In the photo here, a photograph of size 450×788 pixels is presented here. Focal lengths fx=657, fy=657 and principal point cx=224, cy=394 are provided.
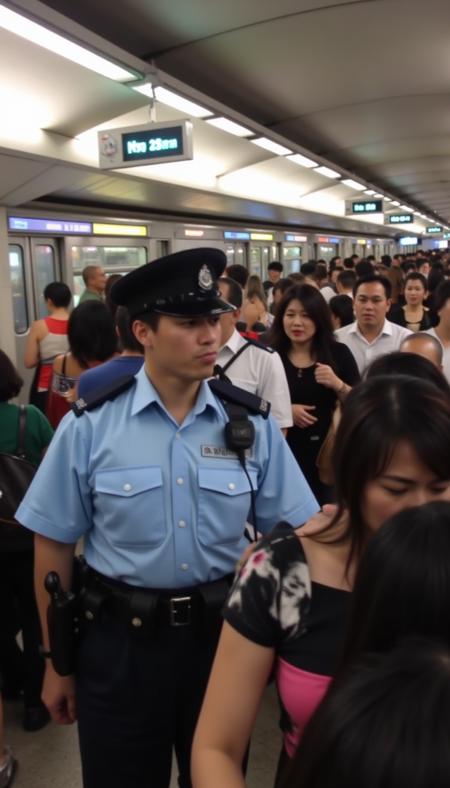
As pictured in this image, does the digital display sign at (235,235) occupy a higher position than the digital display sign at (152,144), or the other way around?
the digital display sign at (152,144)

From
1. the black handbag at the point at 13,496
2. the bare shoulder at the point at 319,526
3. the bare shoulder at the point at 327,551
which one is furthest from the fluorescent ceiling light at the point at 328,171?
the bare shoulder at the point at 327,551

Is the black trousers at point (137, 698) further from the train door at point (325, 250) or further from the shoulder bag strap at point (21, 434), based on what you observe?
the train door at point (325, 250)

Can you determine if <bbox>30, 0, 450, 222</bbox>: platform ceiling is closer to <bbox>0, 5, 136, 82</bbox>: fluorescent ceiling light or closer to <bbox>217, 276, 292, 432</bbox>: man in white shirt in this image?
<bbox>0, 5, 136, 82</bbox>: fluorescent ceiling light

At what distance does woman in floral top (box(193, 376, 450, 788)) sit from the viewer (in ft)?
3.91

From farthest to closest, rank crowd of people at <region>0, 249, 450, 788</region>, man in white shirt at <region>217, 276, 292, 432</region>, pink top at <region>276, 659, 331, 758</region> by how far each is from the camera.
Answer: man in white shirt at <region>217, 276, 292, 432</region> < pink top at <region>276, 659, 331, 758</region> < crowd of people at <region>0, 249, 450, 788</region>

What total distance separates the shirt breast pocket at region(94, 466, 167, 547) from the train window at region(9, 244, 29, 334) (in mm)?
6792

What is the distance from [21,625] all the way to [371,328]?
2.71 metres

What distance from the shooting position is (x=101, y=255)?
9.36 meters

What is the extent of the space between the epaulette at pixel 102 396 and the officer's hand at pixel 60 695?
2.40ft

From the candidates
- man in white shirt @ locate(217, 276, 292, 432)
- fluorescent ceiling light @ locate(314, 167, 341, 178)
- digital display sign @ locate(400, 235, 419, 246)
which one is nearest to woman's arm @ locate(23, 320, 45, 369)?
man in white shirt @ locate(217, 276, 292, 432)

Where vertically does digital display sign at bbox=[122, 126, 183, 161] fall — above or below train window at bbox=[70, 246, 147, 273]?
above

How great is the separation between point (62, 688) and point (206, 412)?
87 centimetres

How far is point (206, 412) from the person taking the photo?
1880 mm

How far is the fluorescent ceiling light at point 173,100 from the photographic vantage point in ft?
18.6
